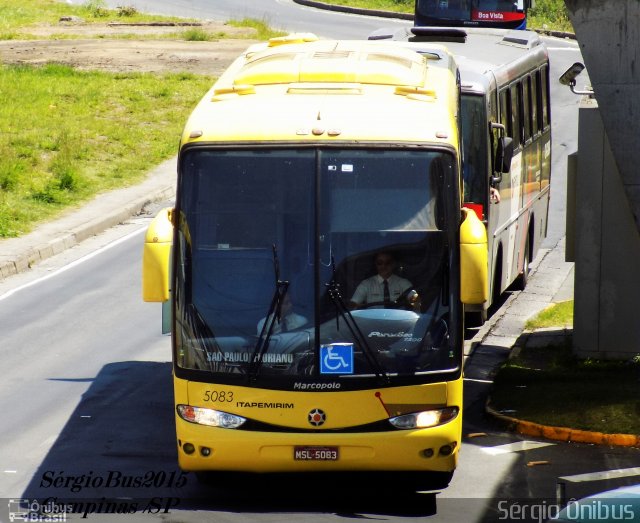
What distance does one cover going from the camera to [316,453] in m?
9.07

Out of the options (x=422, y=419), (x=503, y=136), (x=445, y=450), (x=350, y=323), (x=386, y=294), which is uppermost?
(x=503, y=136)

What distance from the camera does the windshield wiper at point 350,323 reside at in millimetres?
9117

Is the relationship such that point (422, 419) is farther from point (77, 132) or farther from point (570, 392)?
point (77, 132)

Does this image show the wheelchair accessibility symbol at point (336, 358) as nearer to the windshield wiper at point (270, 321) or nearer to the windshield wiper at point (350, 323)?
the windshield wiper at point (350, 323)

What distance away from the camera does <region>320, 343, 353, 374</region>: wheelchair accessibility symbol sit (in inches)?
358

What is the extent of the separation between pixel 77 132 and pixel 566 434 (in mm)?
19033

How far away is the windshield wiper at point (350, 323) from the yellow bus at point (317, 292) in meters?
0.01

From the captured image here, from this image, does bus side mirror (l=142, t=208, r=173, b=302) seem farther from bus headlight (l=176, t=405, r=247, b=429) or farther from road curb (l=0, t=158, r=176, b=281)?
road curb (l=0, t=158, r=176, b=281)

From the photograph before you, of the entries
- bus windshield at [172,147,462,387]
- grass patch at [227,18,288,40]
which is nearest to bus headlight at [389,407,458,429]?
bus windshield at [172,147,462,387]

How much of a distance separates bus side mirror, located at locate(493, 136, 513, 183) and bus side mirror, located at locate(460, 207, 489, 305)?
205 inches

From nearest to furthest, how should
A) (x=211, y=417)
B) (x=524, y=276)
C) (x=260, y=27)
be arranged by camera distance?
(x=211, y=417)
(x=524, y=276)
(x=260, y=27)

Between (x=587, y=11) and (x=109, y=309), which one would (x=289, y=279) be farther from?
(x=109, y=309)

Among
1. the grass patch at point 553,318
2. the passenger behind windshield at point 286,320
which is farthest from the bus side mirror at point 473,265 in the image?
the grass patch at point 553,318

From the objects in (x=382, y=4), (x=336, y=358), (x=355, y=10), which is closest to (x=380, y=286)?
(x=336, y=358)
